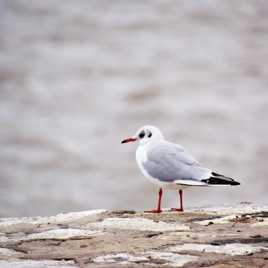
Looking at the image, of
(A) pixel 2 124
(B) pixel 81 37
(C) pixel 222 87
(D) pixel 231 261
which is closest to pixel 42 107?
(A) pixel 2 124

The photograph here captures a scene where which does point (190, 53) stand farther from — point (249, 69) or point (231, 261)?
point (231, 261)

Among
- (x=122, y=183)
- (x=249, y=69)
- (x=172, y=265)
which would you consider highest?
(x=249, y=69)

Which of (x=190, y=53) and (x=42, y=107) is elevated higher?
(x=190, y=53)

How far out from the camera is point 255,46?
13438 millimetres

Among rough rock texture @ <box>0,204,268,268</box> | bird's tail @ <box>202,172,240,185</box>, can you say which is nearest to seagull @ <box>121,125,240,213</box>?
bird's tail @ <box>202,172,240,185</box>

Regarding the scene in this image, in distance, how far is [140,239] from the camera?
4.12 meters

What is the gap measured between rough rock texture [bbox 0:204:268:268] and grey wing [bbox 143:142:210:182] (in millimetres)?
193

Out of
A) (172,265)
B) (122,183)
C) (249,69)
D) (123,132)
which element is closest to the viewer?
(172,265)

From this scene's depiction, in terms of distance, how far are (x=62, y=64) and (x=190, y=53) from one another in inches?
69.0

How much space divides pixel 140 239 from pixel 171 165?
0.69m

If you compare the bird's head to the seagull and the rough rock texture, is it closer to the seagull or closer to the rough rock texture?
the seagull

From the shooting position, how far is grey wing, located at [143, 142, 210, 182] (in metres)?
4.67

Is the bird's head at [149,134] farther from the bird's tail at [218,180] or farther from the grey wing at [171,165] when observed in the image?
the bird's tail at [218,180]

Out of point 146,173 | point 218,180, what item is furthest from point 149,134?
point 218,180
